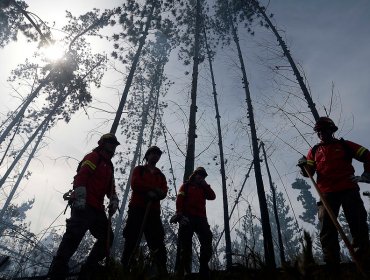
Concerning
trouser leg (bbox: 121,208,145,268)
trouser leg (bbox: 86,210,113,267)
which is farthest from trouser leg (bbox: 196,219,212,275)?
trouser leg (bbox: 86,210,113,267)

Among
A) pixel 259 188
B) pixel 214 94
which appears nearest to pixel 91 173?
pixel 259 188

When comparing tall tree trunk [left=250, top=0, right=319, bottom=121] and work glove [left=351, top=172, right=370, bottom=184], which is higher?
tall tree trunk [left=250, top=0, right=319, bottom=121]

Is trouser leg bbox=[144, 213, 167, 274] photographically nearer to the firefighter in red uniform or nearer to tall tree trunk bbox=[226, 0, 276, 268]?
the firefighter in red uniform

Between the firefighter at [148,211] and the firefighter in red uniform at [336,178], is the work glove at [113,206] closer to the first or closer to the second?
the firefighter at [148,211]

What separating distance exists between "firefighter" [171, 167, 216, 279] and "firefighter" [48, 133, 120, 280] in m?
1.36

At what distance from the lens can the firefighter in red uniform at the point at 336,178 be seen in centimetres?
394

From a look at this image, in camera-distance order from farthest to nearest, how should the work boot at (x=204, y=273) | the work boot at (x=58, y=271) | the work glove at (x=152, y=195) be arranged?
the work glove at (x=152, y=195) → the work boot at (x=204, y=273) → the work boot at (x=58, y=271)

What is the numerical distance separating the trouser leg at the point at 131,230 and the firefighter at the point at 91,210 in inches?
16.7

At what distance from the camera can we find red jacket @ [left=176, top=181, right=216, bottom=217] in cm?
542

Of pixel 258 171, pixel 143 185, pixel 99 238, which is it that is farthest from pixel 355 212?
pixel 258 171

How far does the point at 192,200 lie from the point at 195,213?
0.82 ft

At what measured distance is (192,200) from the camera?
5.52 meters

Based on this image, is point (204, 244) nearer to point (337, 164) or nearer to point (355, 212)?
point (355, 212)

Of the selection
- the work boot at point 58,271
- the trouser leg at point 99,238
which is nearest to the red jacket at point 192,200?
the trouser leg at point 99,238
